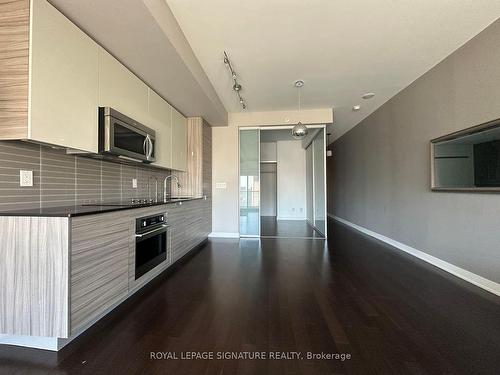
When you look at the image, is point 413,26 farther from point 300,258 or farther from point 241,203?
point 241,203

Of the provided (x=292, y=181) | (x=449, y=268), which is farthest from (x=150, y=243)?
(x=292, y=181)

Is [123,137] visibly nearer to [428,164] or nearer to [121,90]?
[121,90]

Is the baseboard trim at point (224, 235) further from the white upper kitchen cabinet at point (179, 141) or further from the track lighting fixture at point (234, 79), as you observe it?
the track lighting fixture at point (234, 79)

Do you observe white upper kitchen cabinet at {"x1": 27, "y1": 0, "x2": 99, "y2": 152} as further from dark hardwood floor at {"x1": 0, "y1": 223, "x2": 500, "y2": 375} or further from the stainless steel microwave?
dark hardwood floor at {"x1": 0, "y1": 223, "x2": 500, "y2": 375}

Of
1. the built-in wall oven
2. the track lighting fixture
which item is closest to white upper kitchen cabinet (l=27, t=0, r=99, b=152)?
the built-in wall oven

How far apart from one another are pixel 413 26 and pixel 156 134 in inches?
128

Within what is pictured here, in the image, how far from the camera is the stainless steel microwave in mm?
2078

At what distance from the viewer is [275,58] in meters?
2.92

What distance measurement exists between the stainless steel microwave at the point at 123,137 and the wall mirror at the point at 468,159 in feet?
12.4

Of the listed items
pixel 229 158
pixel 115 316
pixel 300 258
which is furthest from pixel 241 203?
pixel 115 316

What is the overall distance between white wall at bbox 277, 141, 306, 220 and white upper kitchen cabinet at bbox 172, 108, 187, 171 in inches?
183

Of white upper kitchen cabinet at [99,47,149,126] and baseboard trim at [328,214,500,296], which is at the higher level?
white upper kitchen cabinet at [99,47,149,126]

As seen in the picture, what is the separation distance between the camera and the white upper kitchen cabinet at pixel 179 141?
3655mm

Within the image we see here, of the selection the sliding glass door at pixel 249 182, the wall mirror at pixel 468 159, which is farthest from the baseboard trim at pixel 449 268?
the sliding glass door at pixel 249 182
